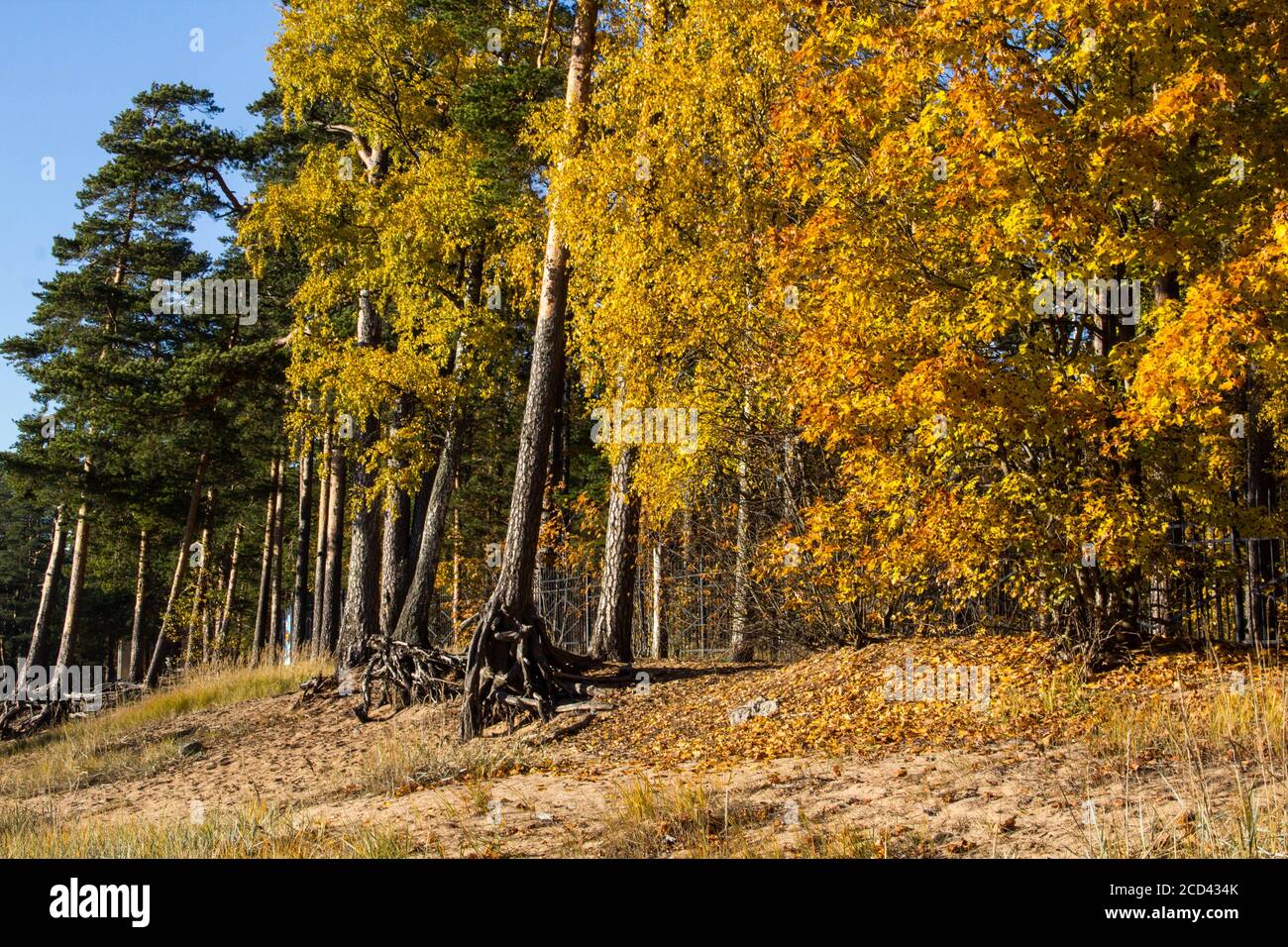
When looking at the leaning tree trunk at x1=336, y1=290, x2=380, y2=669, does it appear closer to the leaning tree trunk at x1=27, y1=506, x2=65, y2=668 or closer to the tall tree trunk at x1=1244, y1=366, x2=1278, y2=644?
the leaning tree trunk at x1=27, y1=506, x2=65, y2=668

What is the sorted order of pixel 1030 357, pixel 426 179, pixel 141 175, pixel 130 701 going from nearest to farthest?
pixel 1030 357, pixel 426 179, pixel 130 701, pixel 141 175

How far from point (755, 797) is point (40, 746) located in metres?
14.0

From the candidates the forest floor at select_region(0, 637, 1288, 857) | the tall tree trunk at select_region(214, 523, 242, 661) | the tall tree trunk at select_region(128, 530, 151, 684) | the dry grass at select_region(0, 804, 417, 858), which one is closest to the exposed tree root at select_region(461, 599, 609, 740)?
the forest floor at select_region(0, 637, 1288, 857)

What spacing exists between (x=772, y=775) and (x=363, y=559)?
34.8 feet

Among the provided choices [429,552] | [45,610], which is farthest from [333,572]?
[45,610]

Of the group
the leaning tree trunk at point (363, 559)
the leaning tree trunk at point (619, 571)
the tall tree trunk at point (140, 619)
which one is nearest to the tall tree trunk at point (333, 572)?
the leaning tree trunk at point (363, 559)

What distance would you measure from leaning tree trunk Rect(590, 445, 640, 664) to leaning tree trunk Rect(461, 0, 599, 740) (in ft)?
5.01

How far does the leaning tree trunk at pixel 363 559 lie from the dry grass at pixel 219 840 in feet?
22.4

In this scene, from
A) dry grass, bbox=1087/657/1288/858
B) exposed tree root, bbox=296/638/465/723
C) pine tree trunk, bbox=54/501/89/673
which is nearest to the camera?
dry grass, bbox=1087/657/1288/858

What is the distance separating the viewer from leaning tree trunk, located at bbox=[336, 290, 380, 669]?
16.5 metres

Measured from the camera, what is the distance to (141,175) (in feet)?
70.6

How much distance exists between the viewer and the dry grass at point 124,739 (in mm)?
13500
